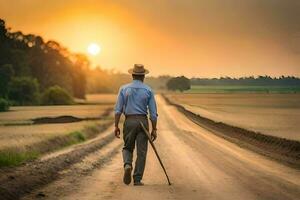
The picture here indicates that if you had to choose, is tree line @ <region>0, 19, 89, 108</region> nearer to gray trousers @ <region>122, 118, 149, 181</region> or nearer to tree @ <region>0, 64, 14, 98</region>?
tree @ <region>0, 64, 14, 98</region>

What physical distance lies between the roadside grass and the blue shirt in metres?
5.07

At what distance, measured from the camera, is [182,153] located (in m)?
21.4

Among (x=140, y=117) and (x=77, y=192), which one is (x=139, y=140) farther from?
(x=77, y=192)

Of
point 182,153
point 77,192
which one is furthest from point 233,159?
point 77,192

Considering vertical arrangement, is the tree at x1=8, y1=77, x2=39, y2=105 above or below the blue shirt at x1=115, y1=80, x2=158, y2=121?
below

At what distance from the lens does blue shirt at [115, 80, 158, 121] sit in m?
12.9

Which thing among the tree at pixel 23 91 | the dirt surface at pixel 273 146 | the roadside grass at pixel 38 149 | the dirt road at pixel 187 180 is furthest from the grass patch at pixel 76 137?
the tree at pixel 23 91

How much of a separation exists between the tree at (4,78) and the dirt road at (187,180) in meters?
81.1

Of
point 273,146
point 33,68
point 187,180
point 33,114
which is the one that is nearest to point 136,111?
point 187,180

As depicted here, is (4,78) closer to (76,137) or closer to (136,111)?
(76,137)

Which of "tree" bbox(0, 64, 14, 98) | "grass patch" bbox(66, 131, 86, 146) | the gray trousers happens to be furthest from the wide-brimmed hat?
"tree" bbox(0, 64, 14, 98)

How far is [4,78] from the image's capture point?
324 feet

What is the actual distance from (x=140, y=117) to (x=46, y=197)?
299 centimetres

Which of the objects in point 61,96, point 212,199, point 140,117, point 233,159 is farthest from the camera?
point 61,96
